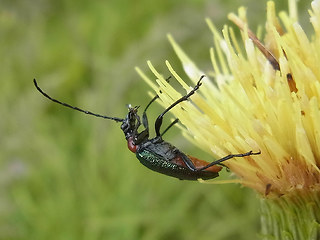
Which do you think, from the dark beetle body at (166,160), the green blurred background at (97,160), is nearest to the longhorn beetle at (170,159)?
the dark beetle body at (166,160)

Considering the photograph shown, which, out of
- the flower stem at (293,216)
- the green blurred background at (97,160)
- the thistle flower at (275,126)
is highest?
the green blurred background at (97,160)

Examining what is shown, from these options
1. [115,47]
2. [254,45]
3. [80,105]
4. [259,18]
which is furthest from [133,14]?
[254,45]

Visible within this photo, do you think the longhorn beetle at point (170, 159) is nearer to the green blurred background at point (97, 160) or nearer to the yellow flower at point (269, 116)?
the yellow flower at point (269, 116)

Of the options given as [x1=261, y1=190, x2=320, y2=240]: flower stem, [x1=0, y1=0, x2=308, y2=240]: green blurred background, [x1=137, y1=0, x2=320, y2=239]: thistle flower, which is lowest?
[x1=261, y1=190, x2=320, y2=240]: flower stem

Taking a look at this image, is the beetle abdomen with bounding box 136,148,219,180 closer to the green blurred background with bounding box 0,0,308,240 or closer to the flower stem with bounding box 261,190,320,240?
the flower stem with bounding box 261,190,320,240

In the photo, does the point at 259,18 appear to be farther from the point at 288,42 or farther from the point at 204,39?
the point at 288,42

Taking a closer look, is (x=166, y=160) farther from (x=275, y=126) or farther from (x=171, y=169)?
(x=275, y=126)

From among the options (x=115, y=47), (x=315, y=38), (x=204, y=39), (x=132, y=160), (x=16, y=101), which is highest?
(x=115, y=47)

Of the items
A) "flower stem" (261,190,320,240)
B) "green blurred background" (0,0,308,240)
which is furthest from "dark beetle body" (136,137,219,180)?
"green blurred background" (0,0,308,240)
